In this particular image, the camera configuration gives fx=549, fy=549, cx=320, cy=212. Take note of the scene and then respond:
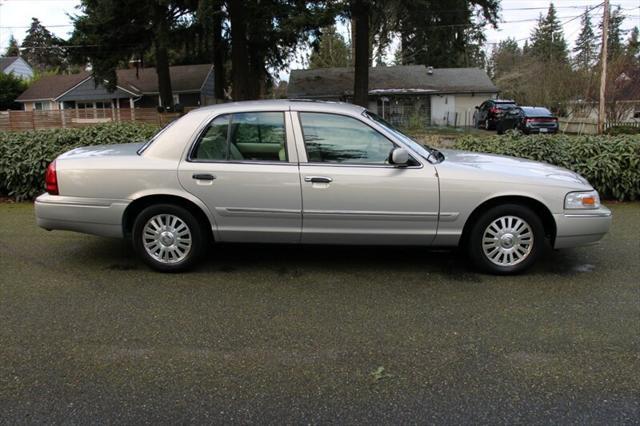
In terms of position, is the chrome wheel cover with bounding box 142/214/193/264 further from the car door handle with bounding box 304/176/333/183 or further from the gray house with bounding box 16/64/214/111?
the gray house with bounding box 16/64/214/111

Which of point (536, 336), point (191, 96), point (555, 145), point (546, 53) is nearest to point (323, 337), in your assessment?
point (536, 336)

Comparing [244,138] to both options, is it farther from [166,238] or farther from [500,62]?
[500,62]

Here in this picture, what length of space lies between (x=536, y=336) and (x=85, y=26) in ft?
85.9

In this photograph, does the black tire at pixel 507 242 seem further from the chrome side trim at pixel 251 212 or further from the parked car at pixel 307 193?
the chrome side trim at pixel 251 212

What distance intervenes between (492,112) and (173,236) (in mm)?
27825

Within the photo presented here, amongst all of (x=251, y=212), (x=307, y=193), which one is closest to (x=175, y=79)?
(x=251, y=212)

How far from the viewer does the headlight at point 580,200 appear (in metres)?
4.83

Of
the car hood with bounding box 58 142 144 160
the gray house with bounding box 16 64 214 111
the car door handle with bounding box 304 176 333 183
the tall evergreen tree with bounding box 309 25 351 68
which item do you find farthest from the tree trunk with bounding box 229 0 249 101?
the tall evergreen tree with bounding box 309 25 351 68

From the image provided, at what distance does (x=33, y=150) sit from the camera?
28.5 feet

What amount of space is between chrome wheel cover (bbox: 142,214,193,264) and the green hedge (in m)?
5.67

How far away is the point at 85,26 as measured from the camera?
2500 centimetres

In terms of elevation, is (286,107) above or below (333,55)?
below

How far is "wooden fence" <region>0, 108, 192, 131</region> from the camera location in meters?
26.4

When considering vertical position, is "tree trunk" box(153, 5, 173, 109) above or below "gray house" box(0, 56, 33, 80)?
below
